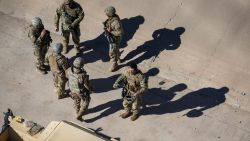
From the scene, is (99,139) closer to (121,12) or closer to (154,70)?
(154,70)

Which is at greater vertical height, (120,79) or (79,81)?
(79,81)

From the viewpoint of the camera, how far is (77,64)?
40.0 feet

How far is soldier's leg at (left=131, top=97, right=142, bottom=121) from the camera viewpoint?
13.0 m

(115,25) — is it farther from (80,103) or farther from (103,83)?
(80,103)

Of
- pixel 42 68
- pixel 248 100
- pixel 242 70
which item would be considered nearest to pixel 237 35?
pixel 242 70

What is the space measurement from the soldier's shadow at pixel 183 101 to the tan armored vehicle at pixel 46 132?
119 inches

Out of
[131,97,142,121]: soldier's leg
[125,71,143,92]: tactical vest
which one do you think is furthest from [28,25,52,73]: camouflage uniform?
[131,97,142,121]: soldier's leg

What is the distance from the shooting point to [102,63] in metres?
14.9

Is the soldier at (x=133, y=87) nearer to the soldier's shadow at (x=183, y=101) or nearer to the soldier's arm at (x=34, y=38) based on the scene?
the soldier's shadow at (x=183, y=101)

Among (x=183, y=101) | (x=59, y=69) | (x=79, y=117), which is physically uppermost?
(x=59, y=69)

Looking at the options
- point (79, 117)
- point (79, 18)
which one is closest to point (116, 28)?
point (79, 18)

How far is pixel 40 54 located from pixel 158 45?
336cm

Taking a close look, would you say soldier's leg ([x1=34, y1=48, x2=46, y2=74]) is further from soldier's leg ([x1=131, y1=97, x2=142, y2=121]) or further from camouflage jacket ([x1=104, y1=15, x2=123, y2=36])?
soldier's leg ([x1=131, y1=97, x2=142, y2=121])

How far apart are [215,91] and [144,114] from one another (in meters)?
2.00
